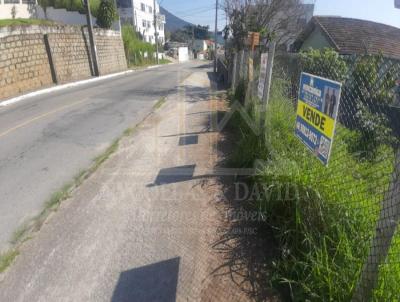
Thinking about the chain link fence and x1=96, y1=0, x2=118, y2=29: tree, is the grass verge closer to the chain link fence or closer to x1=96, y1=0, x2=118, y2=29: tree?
the chain link fence

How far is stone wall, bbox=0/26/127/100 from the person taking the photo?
1359 centimetres

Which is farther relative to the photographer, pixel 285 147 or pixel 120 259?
pixel 285 147

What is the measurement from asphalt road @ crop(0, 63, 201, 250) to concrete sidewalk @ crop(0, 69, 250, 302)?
0.56 meters

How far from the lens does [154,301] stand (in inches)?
98.1

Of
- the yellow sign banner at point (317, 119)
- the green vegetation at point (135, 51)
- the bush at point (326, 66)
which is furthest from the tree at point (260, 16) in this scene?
the green vegetation at point (135, 51)

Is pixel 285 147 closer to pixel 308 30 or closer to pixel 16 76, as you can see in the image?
pixel 16 76

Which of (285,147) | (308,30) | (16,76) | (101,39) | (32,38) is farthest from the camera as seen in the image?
(101,39)

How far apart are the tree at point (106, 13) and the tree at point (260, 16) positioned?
18.5 meters

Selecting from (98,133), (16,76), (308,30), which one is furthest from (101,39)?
(98,133)

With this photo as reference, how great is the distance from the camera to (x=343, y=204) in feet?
9.25

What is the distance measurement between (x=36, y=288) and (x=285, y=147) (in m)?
3.43

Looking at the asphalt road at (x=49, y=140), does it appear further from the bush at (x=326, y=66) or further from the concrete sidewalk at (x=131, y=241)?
Result: the bush at (x=326, y=66)

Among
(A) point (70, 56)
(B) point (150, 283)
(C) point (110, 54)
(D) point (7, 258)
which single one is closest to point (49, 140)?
(D) point (7, 258)

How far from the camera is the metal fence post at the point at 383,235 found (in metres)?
1.63
